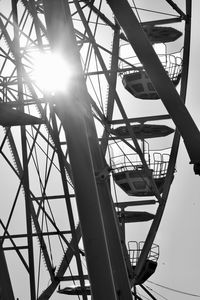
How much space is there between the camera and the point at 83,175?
15680 mm

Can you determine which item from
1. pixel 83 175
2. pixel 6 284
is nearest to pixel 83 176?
pixel 83 175

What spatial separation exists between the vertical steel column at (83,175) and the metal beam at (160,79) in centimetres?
210

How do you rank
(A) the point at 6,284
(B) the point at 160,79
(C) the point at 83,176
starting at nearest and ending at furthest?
(C) the point at 83,176 → (A) the point at 6,284 → (B) the point at 160,79

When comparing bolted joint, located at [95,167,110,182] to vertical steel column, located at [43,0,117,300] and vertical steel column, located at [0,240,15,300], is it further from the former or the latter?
vertical steel column, located at [43,0,117,300]

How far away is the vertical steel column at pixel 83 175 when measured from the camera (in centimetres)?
1544

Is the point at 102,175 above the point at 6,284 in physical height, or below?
above

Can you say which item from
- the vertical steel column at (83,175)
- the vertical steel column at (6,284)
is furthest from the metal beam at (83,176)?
the vertical steel column at (6,284)

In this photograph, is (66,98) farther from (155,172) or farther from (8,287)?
(155,172)

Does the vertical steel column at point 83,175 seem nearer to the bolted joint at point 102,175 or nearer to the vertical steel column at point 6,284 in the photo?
the bolted joint at point 102,175

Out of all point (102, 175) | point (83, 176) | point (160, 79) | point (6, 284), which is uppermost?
point (160, 79)

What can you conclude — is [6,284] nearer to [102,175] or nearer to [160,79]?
[102,175]

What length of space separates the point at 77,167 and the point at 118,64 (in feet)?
47.1

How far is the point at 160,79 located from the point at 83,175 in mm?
3609

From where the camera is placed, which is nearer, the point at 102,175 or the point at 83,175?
the point at 83,175
